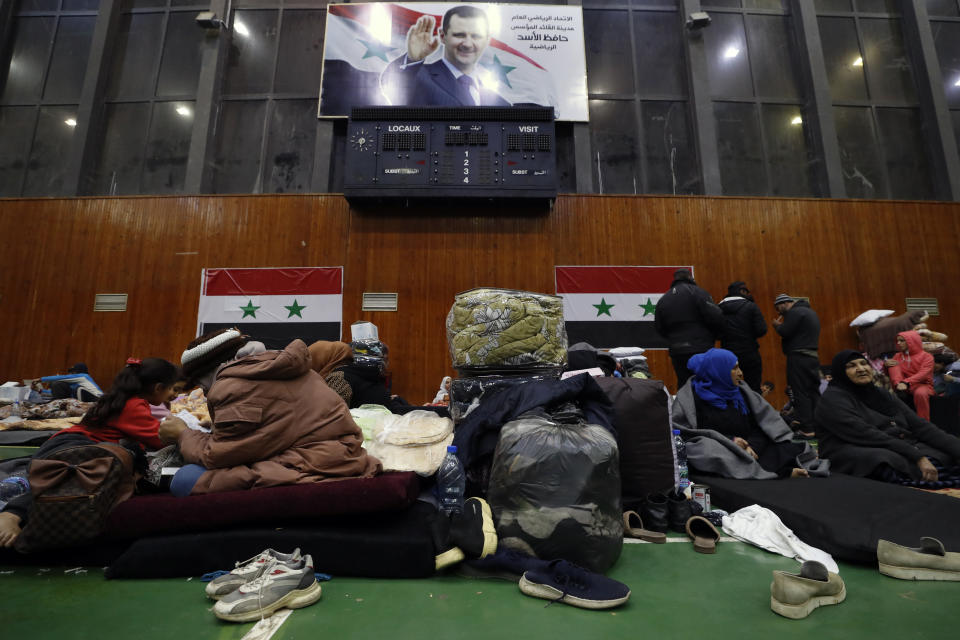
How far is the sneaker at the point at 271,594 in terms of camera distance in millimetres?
1447

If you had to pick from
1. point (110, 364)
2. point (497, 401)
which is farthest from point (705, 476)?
point (110, 364)

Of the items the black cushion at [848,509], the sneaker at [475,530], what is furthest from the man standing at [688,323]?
the sneaker at [475,530]

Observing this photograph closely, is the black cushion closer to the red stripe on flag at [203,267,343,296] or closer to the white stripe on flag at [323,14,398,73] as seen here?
the red stripe on flag at [203,267,343,296]

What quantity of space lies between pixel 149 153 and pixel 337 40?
376cm

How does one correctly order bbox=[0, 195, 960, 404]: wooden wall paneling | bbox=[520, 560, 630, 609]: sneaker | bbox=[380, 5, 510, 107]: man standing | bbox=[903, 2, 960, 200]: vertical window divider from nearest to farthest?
bbox=[520, 560, 630, 609]: sneaker
bbox=[0, 195, 960, 404]: wooden wall paneling
bbox=[380, 5, 510, 107]: man standing
bbox=[903, 2, 960, 200]: vertical window divider

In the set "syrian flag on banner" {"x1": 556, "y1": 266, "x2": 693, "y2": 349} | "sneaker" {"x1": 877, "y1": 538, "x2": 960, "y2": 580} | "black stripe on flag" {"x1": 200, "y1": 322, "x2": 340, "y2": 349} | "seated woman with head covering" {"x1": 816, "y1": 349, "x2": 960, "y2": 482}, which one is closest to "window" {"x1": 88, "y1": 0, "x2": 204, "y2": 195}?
"black stripe on flag" {"x1": 200, "y1": 322, "x2": 340, "y2": 349}

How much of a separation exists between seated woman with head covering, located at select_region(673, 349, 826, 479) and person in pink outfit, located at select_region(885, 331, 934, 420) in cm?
287

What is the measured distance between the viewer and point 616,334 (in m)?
6.20

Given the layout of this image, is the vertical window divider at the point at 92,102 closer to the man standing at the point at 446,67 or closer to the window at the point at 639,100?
the man standing at the point at 446,67

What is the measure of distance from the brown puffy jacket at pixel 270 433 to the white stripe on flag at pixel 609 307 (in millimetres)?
4569

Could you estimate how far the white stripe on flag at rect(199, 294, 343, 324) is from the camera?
20.6 ft

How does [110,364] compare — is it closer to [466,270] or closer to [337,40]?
[466,270]

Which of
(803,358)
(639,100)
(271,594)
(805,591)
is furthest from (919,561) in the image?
(639,100)

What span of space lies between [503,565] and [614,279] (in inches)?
207
